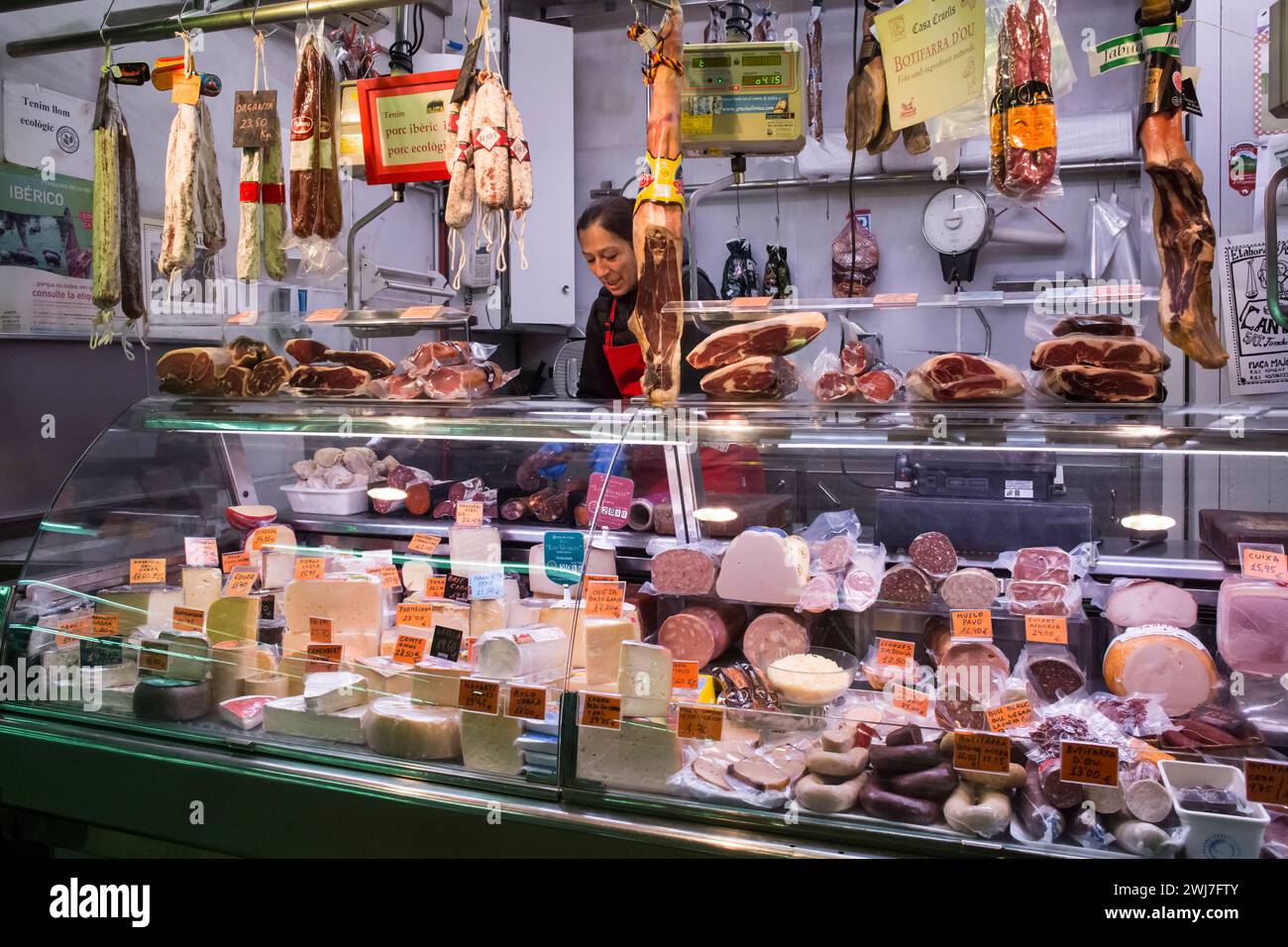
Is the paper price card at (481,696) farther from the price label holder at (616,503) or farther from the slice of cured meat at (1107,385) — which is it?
the slice of cured meat at (1107,385)

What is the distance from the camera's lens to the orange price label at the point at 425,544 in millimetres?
3039

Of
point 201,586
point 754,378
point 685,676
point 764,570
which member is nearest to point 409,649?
point 685,676

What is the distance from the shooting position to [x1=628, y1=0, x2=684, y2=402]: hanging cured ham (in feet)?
8.43

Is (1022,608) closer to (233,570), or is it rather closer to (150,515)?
(233,570)

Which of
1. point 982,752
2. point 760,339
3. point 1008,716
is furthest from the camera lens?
point 760,339

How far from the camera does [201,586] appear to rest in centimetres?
303

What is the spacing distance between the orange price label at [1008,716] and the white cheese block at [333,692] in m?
1.54

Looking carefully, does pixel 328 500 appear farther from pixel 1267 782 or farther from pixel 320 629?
pixel 1267 782

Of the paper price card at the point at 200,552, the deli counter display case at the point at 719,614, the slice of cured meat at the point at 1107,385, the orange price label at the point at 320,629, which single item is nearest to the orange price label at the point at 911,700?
the deli counter display case at the point at 719,614

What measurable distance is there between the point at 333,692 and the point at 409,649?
218mm

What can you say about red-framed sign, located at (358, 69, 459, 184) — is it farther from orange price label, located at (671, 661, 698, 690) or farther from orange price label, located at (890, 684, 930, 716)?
orange price label, located at (890, 684, 930, 716)

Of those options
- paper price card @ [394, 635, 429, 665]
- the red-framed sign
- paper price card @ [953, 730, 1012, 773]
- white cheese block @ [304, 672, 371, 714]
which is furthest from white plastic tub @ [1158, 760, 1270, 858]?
the red-framed sign
